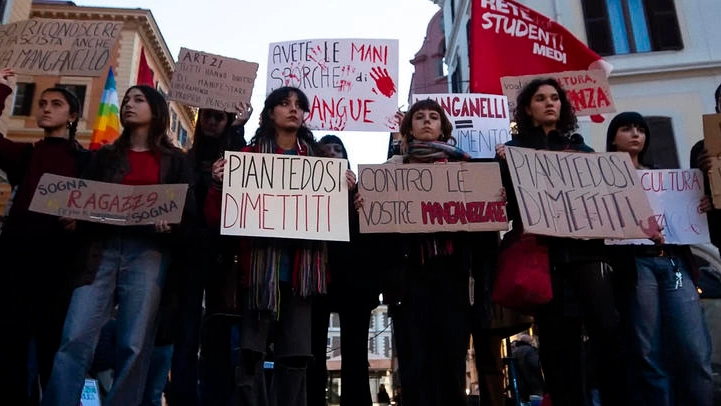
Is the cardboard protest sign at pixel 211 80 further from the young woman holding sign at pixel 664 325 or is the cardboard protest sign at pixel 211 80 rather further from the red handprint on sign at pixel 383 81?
the young woman holding sign at pixel 664 325

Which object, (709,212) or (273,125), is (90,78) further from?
(709,212)

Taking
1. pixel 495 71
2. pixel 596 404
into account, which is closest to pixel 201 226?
pixel 596 404

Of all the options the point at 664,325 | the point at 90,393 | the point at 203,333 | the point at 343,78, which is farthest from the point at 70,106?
the point at 664,325

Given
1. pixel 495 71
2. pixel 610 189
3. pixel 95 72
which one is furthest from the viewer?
pixel 495 71

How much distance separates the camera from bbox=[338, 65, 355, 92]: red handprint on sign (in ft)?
18.8

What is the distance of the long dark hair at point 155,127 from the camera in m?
4.01

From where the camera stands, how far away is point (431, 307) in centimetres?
370

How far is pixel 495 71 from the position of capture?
6379 mm

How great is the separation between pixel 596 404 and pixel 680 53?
11711 millimetres

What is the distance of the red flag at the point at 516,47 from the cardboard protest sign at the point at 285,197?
2.87 metres

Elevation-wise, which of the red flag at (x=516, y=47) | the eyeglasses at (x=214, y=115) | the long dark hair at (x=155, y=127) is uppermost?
the red flag at (x=516, y=47)

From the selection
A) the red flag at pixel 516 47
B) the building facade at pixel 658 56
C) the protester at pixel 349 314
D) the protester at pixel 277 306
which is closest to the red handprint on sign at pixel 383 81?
the red flag at pixel 516 47

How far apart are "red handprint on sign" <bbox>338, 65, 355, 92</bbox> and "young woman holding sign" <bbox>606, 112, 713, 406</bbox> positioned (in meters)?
2.73

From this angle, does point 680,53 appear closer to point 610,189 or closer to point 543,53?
point 543,53
